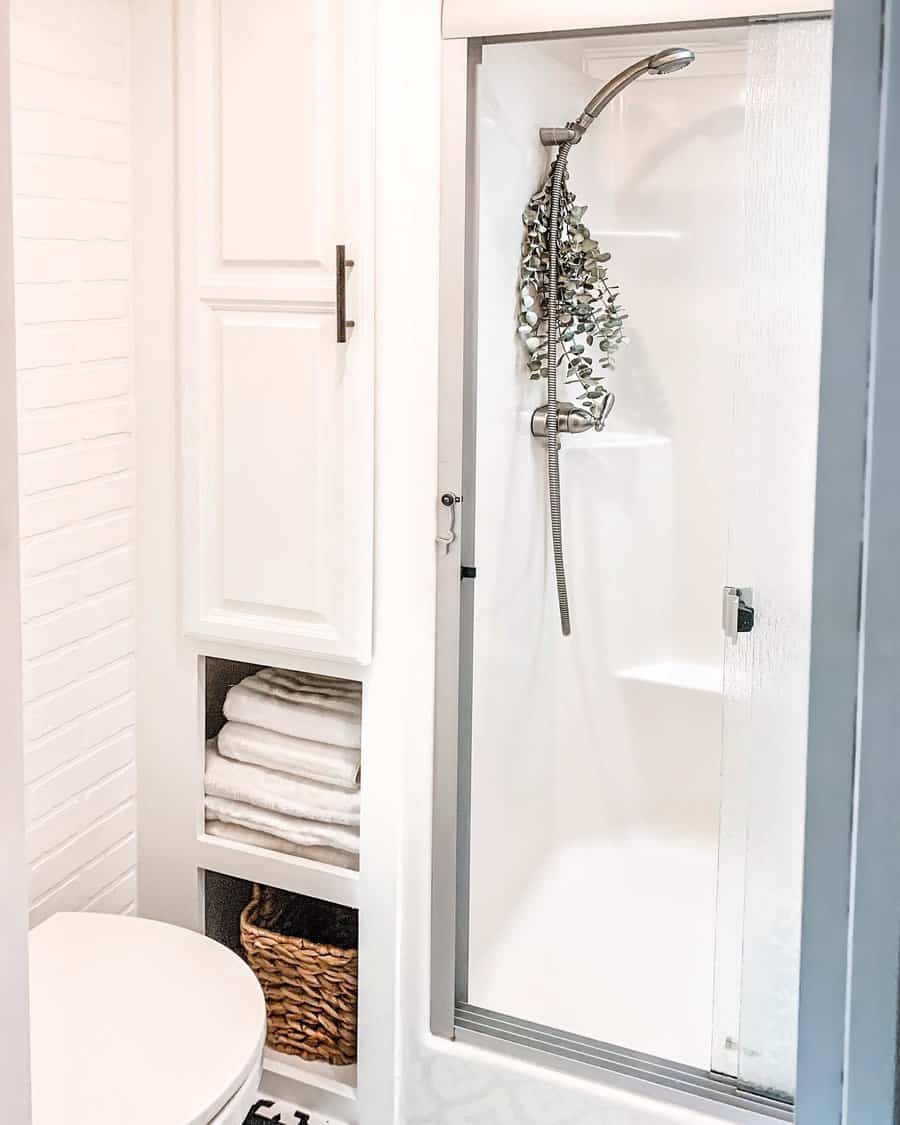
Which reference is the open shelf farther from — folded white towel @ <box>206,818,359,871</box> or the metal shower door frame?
the metal shower door frame

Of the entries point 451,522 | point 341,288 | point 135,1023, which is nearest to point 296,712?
point 451,522

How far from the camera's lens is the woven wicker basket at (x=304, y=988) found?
2.05 m

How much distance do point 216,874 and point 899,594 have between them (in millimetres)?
1802

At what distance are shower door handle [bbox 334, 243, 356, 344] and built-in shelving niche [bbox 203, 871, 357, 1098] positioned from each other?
98 cm

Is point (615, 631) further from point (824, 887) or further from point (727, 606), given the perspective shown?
point (824, 887)

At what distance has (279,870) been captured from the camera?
2.07 metres

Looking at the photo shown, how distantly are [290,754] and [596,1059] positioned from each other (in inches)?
26.0

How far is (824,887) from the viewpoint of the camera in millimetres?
649

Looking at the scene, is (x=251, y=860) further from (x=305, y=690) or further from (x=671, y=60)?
(x=671, y=60)

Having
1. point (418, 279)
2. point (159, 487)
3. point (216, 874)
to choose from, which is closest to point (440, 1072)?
point (216, 874)

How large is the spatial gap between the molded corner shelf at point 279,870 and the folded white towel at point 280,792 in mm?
74

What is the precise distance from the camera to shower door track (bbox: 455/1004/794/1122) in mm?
1812

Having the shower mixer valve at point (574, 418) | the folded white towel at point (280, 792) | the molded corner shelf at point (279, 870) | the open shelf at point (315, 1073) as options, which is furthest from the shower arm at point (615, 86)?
the open shelf at point (315, 1073)

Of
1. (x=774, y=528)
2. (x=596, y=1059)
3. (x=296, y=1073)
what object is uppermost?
(x=774, y=528)
